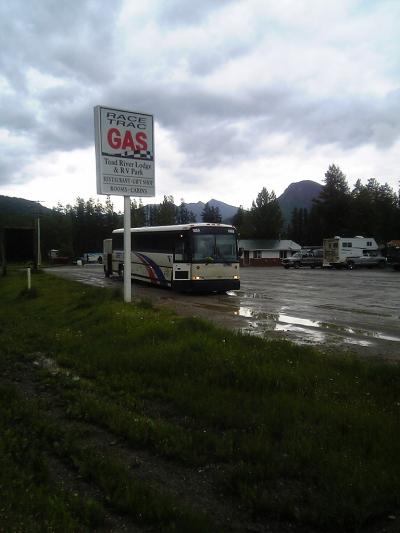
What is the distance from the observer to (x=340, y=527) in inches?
138

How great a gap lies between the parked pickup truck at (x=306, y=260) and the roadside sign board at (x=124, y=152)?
148 ft

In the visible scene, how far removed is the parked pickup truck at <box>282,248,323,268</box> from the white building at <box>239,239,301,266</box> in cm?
1835

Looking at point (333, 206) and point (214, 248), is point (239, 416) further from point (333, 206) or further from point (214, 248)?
point (333, 206)

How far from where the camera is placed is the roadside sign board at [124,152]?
1447 centimetres

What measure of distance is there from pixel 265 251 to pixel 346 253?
99.4 ft

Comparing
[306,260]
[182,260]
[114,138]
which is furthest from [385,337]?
[306,260]

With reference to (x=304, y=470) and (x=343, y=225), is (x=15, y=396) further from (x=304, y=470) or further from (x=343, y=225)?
(x=343, y=225)

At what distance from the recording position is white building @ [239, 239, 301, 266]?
3142 inches

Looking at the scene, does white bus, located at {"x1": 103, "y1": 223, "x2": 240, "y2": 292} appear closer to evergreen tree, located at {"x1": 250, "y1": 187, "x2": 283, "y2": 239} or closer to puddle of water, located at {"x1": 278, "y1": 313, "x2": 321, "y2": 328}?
puddle of water, located at {"x1": 278, "y1": 313, "x2": 321, "y2": 328}

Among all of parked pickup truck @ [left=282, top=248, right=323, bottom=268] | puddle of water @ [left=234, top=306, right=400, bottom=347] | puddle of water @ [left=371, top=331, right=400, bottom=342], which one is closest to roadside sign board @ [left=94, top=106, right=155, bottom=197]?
puddle of water @ [left=234, top=306, right=400, bottom=347]

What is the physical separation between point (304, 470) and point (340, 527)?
692 mm

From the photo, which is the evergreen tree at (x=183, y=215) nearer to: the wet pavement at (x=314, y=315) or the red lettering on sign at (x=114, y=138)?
the wet pavement at (x=314, y=315)

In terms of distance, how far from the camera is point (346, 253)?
2122 inches

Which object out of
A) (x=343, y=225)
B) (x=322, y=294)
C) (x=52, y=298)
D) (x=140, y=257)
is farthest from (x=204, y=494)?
(x=343, y=225)
